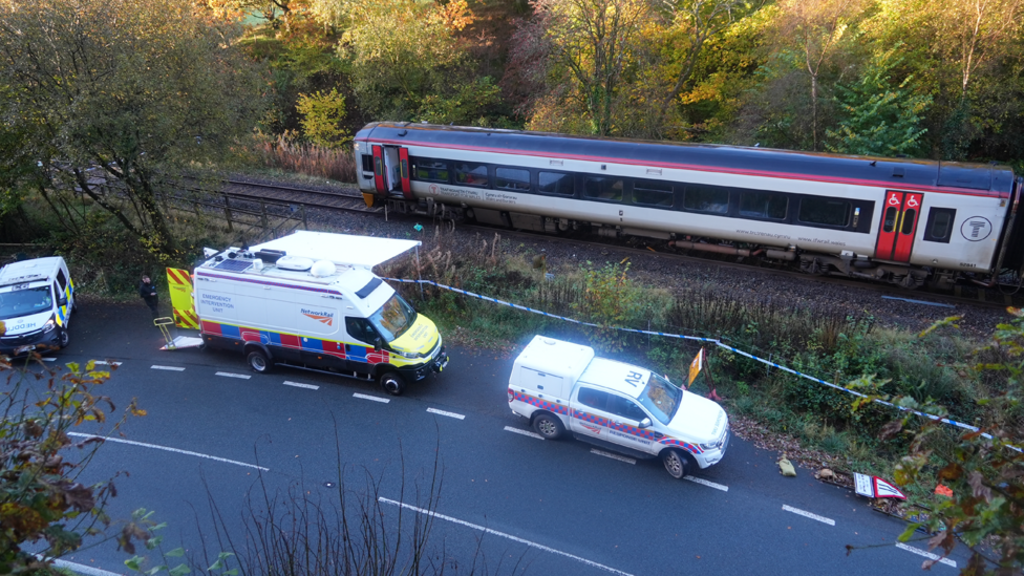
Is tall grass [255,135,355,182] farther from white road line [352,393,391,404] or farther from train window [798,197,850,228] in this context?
train window [798,197,850,228]

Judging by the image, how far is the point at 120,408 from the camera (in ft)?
37.1

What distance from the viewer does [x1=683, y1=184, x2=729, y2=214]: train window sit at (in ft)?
51.0

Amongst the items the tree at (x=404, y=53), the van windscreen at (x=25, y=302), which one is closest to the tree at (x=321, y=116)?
the tree at (x=404, y=53)

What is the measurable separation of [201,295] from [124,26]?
710cm

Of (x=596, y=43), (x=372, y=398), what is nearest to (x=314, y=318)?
(x=372, y=398)

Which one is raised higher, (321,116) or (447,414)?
(321,116)

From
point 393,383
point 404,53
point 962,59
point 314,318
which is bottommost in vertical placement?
point 393,383

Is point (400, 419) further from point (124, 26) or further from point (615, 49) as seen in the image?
point (615, 49)

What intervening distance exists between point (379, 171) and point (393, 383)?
10536 millimetres

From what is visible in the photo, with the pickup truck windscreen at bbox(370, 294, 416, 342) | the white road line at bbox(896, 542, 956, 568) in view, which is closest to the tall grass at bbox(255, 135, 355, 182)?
the pickup truck windscreen at bbox(370, 294, 416, 342)

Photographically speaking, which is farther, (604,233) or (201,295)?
(604,233)

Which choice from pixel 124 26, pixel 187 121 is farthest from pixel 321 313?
pixel 124 26

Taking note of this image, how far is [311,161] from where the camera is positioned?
26.6 m

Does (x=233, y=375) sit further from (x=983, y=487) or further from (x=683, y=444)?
(x=983, y=487)
